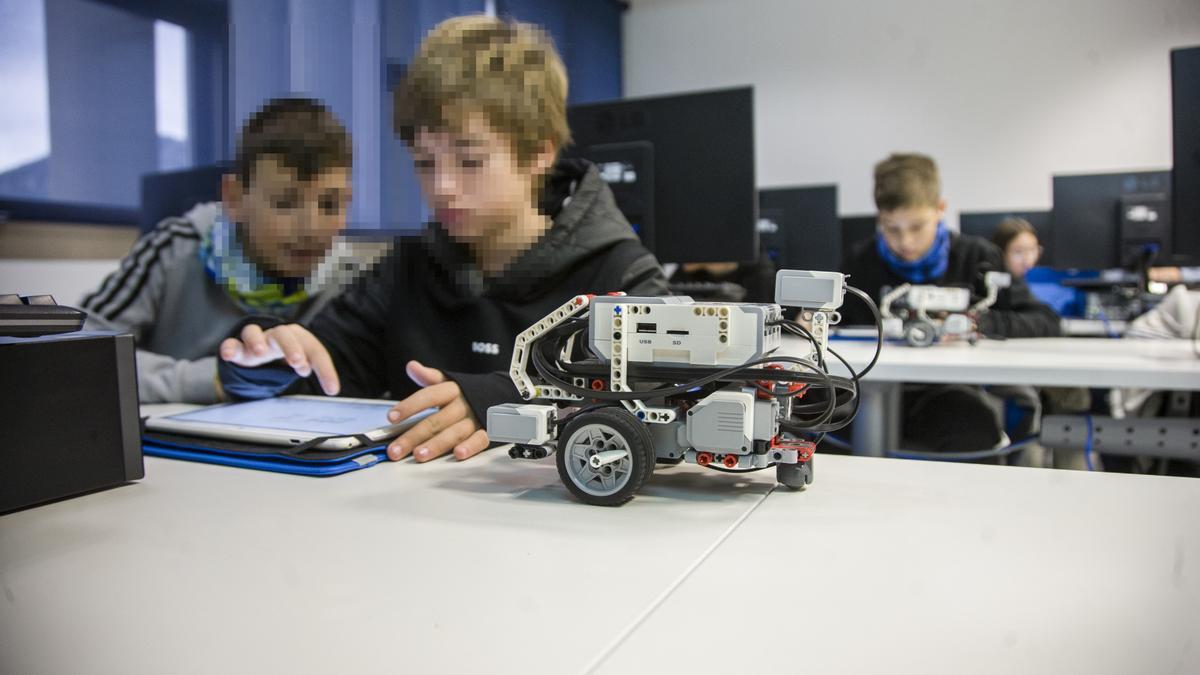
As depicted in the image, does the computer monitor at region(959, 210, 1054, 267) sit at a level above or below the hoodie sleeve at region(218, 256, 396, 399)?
A: above

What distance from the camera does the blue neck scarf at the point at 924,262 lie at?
74.8 inches

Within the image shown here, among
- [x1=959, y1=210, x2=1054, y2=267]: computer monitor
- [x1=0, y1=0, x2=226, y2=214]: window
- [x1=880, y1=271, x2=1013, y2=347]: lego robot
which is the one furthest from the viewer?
[x1=959, y1=210, x2=1054, y2=267]: computer monitor

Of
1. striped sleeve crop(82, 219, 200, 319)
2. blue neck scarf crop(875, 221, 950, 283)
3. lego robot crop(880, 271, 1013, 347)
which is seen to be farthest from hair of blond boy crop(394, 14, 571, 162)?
blue neck scarf crop(875, 221, 950, 283)

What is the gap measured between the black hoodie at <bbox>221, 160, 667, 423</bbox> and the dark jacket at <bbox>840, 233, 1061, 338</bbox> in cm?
82

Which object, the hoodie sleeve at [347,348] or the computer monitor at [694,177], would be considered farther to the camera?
the computer monitor at [694,177]

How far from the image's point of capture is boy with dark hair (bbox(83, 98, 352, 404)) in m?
0.79

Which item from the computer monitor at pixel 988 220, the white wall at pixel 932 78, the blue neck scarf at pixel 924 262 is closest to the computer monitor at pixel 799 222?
the blue neck scarf at pixel 924 262

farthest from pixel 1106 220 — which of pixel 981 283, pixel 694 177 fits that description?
pixel 694 177

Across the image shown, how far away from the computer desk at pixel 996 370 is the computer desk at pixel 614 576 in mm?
455

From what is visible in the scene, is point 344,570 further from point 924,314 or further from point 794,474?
point 924,314

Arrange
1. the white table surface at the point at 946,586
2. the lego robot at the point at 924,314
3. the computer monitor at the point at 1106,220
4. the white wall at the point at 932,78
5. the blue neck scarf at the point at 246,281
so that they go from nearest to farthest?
1. the white table surface at the point at 946,586
2. the blue neck scarf at the point at 246,281
3. the lego robot at the point at 924,314
4. the computer monitor at the point at 1106,220
5. the white wall at the point at 932,78

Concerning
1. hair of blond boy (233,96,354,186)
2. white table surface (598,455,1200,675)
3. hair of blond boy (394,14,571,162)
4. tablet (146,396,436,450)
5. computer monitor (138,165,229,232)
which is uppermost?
hair of blond boy (394,14,571,162)

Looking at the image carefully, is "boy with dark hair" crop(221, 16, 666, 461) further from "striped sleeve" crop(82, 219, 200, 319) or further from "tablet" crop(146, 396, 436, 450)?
"striped sleeve" crop(82, 219, 200, 319)

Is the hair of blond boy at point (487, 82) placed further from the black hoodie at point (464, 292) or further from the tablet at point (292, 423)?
the tablet at point (292, 423)
